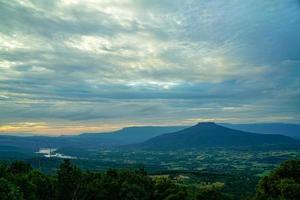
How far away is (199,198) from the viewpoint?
62.7 metres

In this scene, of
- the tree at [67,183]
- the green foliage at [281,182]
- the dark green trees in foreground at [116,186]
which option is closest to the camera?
the green foliage at [281,182]

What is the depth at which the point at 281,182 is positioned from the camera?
58.5 m

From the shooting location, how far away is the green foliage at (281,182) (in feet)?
185

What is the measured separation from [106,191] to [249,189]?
113998 millimetres

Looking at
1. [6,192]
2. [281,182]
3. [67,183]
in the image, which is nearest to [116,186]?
[67,183]

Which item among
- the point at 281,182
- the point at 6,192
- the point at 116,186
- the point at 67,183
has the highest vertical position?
the point at 6,192

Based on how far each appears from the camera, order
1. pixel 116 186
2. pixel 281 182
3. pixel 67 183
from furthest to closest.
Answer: pixel 116 186
pixel 67 183
pixel 281 182

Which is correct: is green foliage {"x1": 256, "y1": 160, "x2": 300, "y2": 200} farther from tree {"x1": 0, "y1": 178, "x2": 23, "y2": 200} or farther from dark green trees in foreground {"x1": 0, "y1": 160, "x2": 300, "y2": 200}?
tree {"x1": 0, "y1": 178, "x2": 23, "y2": 200}

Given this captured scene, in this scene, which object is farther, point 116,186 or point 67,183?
point 116,186

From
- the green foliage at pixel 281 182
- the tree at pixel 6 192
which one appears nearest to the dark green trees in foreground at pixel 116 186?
the green foliage at pixel 281 182

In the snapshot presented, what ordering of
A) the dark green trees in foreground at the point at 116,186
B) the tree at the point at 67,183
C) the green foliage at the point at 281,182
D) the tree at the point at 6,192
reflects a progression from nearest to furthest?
the tree at the point at 6,192 → the green foliage at the point at 281,182 → the dark green trees in foreground at the point at 116,186 → the tree at the point at 67,183

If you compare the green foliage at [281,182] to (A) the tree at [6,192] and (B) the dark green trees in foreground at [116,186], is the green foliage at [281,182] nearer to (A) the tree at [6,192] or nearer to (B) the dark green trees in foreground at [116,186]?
(B) the dark green trees in foreground at [116,186]

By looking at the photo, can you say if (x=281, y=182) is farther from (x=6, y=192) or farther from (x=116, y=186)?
(x=6, y=192)

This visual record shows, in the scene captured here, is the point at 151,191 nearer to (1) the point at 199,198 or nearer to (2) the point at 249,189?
(1) the point at 199,198
